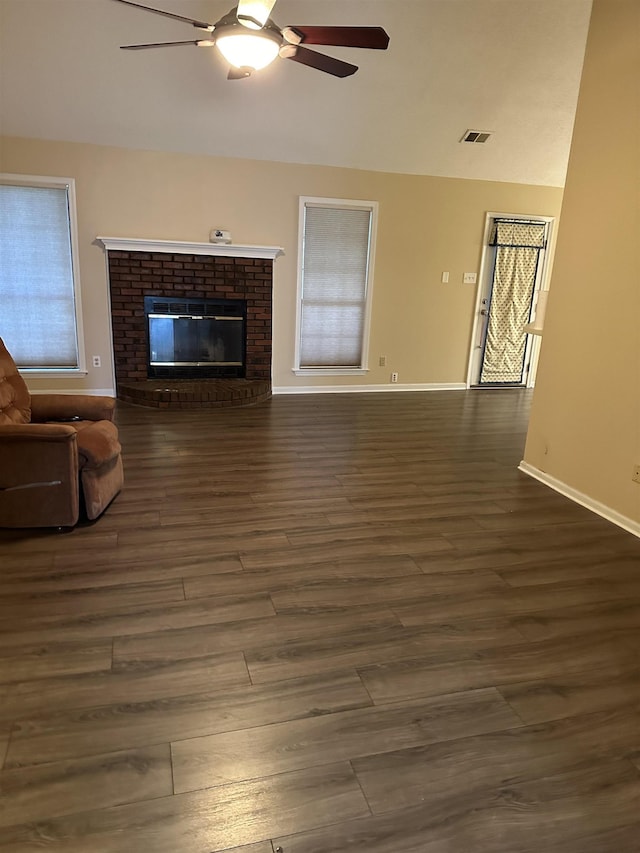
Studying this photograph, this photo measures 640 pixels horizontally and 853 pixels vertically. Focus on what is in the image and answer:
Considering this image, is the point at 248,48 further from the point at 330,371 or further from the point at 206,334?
the point at 330,371

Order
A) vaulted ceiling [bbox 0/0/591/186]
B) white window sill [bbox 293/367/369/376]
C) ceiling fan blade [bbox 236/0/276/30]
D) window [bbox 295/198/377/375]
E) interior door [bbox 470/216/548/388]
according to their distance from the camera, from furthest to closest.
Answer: interior door [bbox 470/216/548/388] < white window sill [bbox 293/367/369/376] < window [bbox 295/198/377/375] < vaulted ceiling [bbox 0/0/591/186] < ceiling fan blade [bbox 236/0/276/30]

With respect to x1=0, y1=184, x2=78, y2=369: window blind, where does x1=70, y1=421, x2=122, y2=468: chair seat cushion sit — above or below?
below

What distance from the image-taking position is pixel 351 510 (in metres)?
3.58

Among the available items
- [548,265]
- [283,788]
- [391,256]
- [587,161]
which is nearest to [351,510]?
[283,788]

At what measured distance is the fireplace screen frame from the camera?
20.6ft

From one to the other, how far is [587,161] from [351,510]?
9.04 feet

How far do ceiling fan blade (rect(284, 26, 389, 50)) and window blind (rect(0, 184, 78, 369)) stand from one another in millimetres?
3702

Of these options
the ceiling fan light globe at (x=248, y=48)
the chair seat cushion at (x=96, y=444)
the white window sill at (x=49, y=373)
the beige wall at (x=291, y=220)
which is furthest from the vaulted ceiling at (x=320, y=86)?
the chair seat cushion at (x=96, y=444)

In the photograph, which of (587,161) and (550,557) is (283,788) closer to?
(550,557)

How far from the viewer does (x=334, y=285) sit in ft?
22.2

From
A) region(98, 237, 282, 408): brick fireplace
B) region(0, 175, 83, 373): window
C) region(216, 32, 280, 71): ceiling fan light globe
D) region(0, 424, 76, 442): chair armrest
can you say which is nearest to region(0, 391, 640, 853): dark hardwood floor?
region(0, 424, 76, 442): chair armrest

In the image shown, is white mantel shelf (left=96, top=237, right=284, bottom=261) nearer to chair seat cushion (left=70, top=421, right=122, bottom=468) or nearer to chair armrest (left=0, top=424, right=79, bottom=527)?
chair seat cushion (left=70, top=421, right=122, bottom=468)

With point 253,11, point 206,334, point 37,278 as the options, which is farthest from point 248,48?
point 37,278

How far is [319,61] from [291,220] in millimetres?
3080
